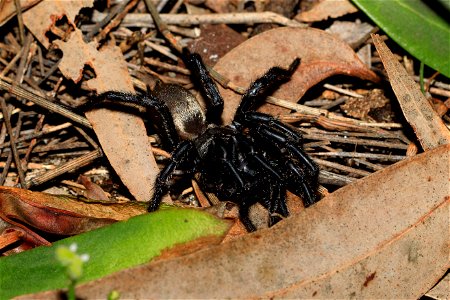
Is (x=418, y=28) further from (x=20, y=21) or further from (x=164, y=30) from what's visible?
(x=20, y=21)

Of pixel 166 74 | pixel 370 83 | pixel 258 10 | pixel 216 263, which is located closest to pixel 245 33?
pixel 258 10

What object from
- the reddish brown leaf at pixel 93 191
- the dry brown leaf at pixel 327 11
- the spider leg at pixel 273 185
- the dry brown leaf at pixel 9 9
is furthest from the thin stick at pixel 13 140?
the dry brown leaf at pixel 327 11

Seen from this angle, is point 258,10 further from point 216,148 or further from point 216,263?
point 216,263

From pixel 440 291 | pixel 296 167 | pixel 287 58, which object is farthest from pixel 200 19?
pixel 440 291

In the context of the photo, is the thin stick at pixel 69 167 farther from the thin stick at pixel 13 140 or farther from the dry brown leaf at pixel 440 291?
the dry brown leaf at pixel 440 291

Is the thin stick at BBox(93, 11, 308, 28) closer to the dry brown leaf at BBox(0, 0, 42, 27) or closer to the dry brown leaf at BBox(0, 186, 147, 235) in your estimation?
the dry brown leaf at BBox(0, 0, 42, 27)

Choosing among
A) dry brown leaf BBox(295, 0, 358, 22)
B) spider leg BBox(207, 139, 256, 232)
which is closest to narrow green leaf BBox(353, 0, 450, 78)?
dry brown leaf BBox(295, 0, 358, 22)
